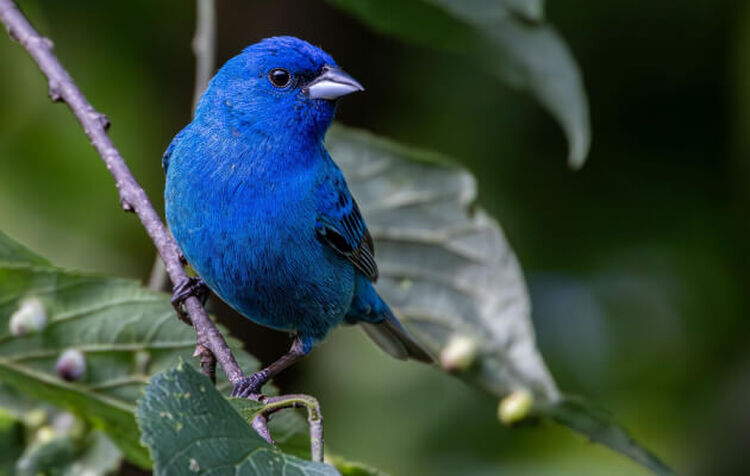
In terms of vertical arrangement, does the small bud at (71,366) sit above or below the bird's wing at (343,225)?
below

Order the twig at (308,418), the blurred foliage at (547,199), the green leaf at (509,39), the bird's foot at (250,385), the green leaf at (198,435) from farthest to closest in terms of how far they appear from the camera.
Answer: the blurred foliage at (547,199) < the green leaf at (509,39) < the bird's foot at (250,385) < the twig at (308,418) < the green leaf at (198,435)

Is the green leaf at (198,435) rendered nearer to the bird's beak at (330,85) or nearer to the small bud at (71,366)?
the small bud at (71,366)

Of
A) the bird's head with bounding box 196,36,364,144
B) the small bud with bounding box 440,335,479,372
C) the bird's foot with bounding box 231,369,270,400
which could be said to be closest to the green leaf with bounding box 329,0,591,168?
the bird's head with bounding box 196,36,364,144

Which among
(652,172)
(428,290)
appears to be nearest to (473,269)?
(428,290)

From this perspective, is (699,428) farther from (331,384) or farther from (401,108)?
(401,108)

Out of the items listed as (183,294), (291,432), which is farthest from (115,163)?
(291,432)

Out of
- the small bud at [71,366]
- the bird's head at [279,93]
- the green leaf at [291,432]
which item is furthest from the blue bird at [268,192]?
the small bud at [71,366]

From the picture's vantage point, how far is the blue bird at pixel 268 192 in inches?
109

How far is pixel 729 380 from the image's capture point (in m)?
4.70

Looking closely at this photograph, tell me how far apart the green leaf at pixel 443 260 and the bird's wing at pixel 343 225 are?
0.62ft

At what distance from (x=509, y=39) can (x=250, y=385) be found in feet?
4.63

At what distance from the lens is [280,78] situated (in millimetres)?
2900

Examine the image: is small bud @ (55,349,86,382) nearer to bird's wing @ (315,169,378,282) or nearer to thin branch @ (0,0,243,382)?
thin branch @ (0,0,243,382)

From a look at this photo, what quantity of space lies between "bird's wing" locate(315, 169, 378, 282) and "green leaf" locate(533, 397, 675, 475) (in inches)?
32.1
